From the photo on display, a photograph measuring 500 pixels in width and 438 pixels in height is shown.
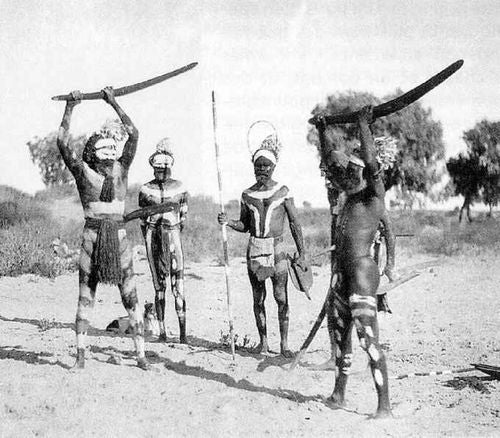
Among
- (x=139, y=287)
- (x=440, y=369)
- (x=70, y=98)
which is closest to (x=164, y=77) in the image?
(x=70, y=98)

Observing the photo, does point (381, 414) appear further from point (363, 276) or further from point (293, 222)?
point (293, 222)

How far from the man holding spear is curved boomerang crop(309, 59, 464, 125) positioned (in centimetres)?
176

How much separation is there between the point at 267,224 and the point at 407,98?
2.55 meters

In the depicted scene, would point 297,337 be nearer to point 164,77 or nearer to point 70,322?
point 70,322

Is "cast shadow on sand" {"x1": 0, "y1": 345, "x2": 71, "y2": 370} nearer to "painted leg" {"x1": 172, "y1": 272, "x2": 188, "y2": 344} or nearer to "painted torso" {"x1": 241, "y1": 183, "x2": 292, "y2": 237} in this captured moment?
"painted leg" {"x1": 172, "y1": 272, "x2": 188, "y2": 344}

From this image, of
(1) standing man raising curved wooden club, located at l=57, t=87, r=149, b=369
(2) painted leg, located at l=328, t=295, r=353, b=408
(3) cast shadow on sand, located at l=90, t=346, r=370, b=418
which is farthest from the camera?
(1) standing man raising curved wooden club, located at l=57, t=87, r=149, b=369

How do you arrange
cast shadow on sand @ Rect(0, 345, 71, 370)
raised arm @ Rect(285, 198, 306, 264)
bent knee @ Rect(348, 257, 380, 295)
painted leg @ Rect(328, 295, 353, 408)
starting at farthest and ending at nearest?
1. raised arm @ Rect(285, 198, 306, 264)
2. cast shadow on sand @ Rect(0, 345, 71, 370)
3. painted leg @ Rect(328, 295, 353, 408)
4. bent knee @ Rect(348, 257, 380, 295)

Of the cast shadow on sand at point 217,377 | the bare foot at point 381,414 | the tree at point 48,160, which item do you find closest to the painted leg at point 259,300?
the cast shadow on sand at point 217,377

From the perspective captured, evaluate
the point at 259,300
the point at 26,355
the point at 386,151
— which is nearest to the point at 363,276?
the point at 386,151

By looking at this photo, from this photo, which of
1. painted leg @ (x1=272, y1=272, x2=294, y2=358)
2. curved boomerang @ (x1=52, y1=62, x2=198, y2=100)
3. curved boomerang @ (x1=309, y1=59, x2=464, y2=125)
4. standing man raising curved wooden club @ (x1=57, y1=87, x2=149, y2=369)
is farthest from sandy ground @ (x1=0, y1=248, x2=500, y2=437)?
curved boomerang @ (x1=52, y1=62, x2=198, y2=100)

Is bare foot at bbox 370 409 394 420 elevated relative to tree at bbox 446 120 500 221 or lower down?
lower down

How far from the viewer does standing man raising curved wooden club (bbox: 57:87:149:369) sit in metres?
5.76

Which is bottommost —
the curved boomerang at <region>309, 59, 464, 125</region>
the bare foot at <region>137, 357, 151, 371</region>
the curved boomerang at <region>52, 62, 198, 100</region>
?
the bare foot at <region>137, 357, 151, 371</region>

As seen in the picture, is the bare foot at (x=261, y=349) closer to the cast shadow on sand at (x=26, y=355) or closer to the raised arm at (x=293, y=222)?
the raised arm at (x=293, y=222)
